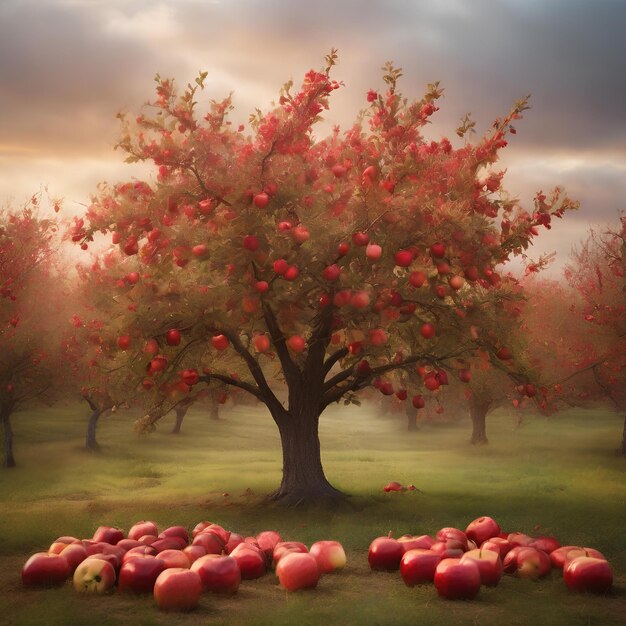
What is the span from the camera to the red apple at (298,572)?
9.02 m

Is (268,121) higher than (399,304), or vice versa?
(268,121)

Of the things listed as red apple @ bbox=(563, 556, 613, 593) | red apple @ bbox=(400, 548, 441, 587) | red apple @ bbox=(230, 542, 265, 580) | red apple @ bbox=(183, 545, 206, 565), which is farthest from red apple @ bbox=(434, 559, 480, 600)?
red apple @ bbox=(183, 545, 206, 565)

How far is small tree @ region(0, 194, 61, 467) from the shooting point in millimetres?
30391

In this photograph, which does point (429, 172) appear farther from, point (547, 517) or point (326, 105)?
point (547, 517)

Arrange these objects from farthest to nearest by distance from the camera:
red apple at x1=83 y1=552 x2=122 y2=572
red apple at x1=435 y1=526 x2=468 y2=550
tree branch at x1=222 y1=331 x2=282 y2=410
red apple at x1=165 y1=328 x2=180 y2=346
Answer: tree branch at x1=222 y1=331 x2=282 y2=410, red apple at x1=165 y1=328 x2=180 y2=346, red apple at x1=435 y1=526 x2=468 y2=550, red apple at x1=83 y1=552 x2=122 y2=572

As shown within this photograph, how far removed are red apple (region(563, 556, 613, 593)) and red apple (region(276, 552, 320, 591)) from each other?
3.23 m

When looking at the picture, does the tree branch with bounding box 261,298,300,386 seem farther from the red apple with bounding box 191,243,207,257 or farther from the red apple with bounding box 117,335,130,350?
the red apple with bounding box 117,335,130,350

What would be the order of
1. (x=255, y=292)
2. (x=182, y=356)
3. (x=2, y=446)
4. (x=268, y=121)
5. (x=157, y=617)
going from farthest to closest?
(x=2, y=446)
(x=182, y=356)
(x=268, y=121)
(x=255, y=292)
(x=157, y=617)

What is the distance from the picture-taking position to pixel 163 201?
48.5ft

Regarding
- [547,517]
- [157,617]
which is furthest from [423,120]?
[157,617]

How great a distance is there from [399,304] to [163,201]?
5259 mm

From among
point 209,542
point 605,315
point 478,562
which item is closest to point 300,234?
point 209,542

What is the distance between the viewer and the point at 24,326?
1246 inches

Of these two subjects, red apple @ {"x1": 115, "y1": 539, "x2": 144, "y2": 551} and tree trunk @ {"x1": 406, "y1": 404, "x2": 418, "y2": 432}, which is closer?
red apple @ {"x1": 115, "y1": 539, "x2": 144, "y2": 551}
